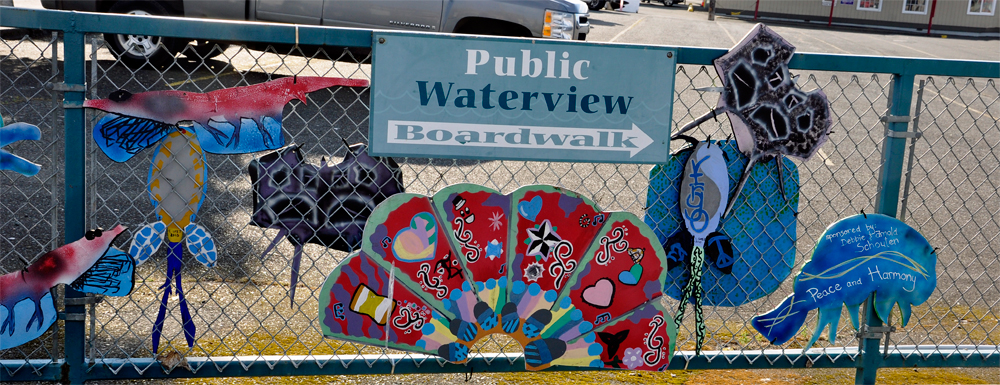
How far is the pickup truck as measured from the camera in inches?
352

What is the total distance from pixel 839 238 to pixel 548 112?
1.22 m

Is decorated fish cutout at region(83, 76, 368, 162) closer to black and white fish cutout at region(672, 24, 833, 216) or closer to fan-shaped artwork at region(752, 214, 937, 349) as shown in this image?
black and white fish cutout at region(672, 24, 833, 216)

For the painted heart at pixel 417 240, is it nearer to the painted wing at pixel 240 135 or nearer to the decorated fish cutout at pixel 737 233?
the painted wing at pixel 240 135

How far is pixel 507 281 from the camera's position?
262cm

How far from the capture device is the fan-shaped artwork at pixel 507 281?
8.35 feet

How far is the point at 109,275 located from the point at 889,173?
2.77 meters

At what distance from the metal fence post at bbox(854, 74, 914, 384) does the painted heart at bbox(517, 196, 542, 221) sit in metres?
1.29

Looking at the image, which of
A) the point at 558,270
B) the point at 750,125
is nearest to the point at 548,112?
the point at 558,270

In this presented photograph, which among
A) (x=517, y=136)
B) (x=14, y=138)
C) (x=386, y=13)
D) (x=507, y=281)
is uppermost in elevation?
(x=386, y=13)

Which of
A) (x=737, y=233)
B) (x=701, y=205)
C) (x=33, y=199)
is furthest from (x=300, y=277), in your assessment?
(x=33, y=199)

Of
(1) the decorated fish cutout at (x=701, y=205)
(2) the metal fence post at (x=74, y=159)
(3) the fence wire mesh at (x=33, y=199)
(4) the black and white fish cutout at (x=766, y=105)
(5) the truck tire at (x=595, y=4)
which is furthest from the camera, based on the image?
(5) the truck tire at (x=595, y=4)

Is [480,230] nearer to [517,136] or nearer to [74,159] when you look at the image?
[517,136]

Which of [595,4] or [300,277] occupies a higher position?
[595,4]

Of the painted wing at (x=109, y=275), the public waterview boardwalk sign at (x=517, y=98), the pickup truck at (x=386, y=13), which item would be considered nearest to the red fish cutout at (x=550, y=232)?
the public waterview boardwalk sign at (x=517, y=98)
